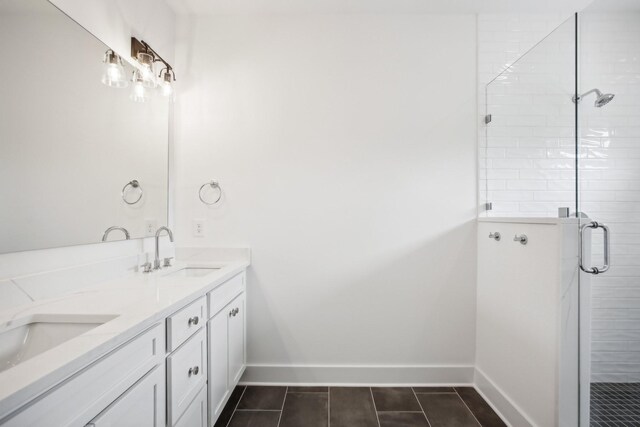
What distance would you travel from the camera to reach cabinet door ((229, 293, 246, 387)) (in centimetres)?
178

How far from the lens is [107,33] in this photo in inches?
61.9

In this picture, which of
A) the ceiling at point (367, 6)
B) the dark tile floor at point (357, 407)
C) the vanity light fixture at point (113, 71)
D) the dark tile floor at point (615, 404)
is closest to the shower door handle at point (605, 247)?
Result: the dark tile floor at point (615, 404)

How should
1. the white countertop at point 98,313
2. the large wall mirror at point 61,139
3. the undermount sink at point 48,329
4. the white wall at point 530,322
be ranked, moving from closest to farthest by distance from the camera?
1. the white countertop at point 98,313
2. the undermount sink at point 48,329
3. the large wall mirror at point 61,139
4. the white wall at point 530,322

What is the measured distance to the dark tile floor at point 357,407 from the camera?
5.66ft

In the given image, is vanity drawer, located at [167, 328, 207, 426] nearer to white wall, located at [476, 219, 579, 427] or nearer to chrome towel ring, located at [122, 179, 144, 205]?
chrome towel ring, located at [122, 179, 144, 205]

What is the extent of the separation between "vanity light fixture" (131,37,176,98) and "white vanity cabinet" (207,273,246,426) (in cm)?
133

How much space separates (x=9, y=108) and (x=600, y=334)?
2576 mm

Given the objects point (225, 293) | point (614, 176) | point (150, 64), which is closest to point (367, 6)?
point (150, 64)

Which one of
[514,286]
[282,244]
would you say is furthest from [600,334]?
[282,244]

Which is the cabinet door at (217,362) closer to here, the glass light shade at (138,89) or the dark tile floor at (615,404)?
the glass light shade at (138,89)

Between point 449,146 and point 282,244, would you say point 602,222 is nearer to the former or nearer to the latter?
point 449,146

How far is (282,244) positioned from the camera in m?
2.14

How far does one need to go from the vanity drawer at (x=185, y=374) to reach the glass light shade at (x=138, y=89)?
1.38 m

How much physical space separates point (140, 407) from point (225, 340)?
2.44 feet
